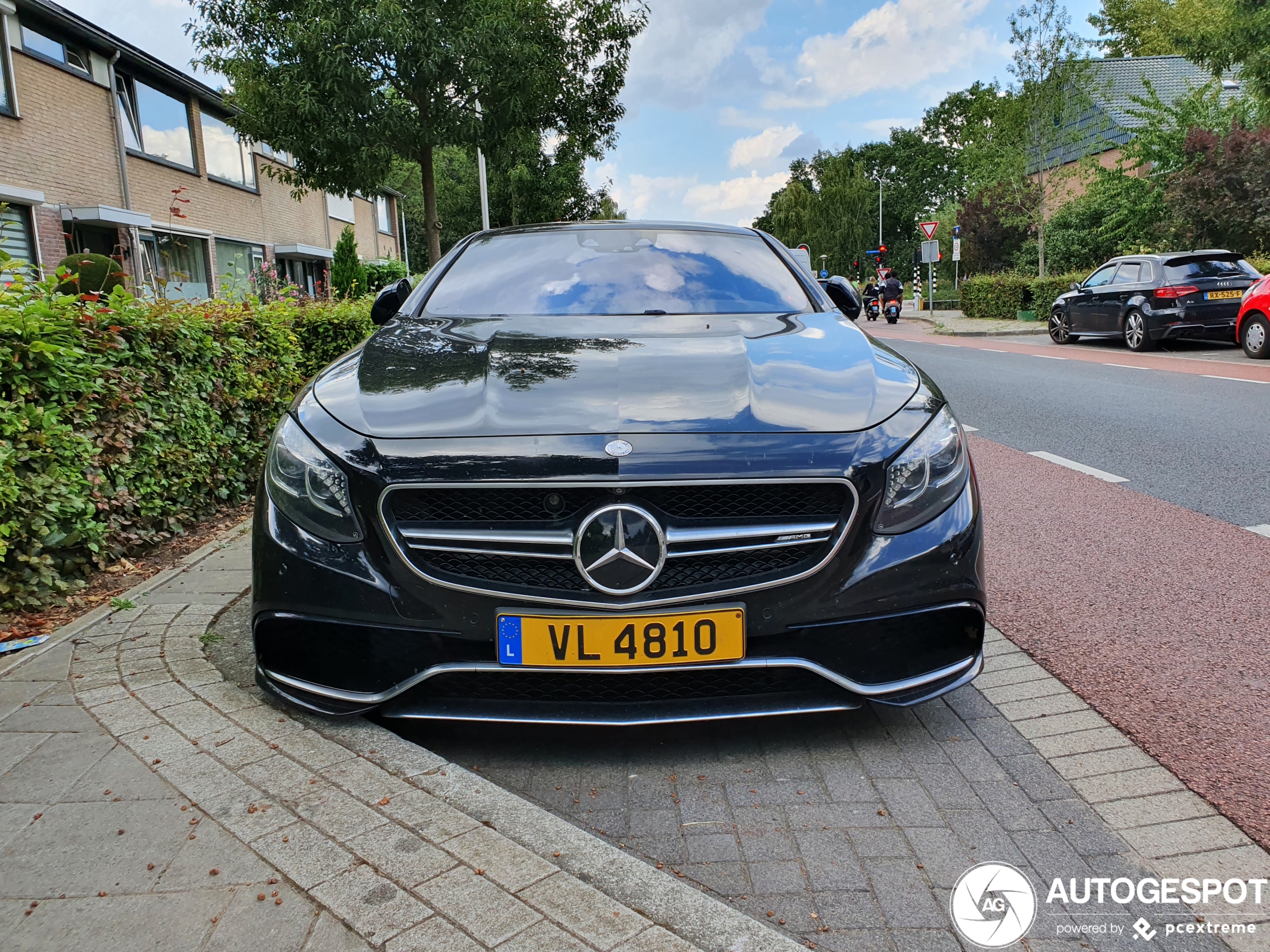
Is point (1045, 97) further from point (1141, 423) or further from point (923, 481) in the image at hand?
point (923, 481)

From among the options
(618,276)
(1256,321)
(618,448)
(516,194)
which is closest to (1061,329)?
(1256,321)

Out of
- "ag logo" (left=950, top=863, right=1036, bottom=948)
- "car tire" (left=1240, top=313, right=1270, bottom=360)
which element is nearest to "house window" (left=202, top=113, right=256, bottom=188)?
"car tire" (left=1240, top=313, right=1270, bottom=360)

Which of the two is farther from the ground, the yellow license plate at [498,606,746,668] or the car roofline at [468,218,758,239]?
the car roofline at [468,218,758,239]

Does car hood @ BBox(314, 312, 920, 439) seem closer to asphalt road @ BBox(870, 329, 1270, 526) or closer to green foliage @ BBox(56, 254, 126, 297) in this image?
green foliage @ BBox(56, 254, 126, 297)

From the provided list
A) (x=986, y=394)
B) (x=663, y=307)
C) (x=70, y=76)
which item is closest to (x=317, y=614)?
(x=663, y=307)

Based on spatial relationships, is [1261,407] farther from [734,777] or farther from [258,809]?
[258,809]

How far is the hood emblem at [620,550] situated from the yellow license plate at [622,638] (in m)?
0.08

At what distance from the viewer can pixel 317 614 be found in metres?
2.45

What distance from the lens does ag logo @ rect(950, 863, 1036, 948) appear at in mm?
1893

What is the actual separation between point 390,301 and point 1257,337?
45.6 ft

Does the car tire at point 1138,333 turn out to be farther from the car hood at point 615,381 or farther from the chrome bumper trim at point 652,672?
the chrome bumper trim at point 652,672

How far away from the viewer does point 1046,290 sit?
2614 centimetres

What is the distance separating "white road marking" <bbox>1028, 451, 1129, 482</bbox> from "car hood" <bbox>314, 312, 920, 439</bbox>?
3683 mm

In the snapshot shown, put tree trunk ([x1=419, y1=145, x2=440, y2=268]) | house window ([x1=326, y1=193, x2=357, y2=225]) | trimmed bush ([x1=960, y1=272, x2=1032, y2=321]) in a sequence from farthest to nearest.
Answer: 1. house window ([x1=326, y1=193, x2=357, y2=225])
2. trimmed bush ([x1=960, y1=272, x2=1032, y2=321])
3. tree trunk ([x1=419, y1=145, x2=440, y2=268])
